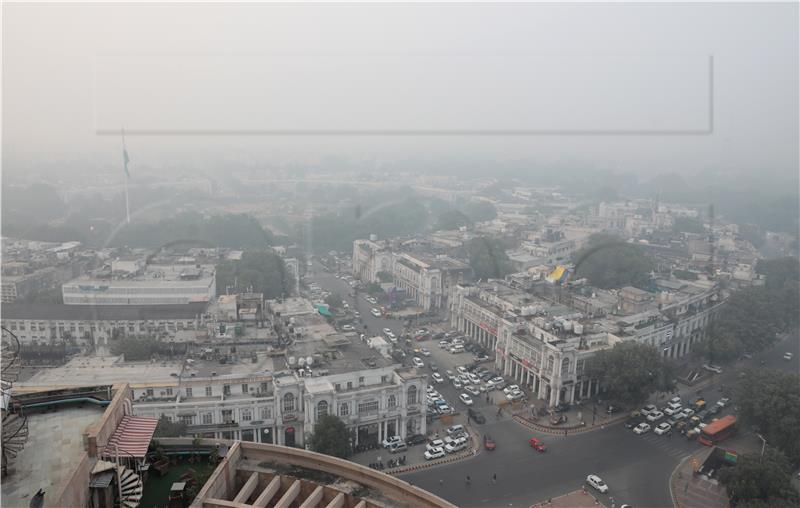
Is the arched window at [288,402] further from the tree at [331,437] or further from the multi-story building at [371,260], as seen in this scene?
the multi-story building at [371,260]

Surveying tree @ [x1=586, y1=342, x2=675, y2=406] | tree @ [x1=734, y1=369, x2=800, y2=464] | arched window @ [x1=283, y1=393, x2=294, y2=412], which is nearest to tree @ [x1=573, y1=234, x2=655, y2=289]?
tree @ [x1=586, y1=342, x2=675, y2=406]

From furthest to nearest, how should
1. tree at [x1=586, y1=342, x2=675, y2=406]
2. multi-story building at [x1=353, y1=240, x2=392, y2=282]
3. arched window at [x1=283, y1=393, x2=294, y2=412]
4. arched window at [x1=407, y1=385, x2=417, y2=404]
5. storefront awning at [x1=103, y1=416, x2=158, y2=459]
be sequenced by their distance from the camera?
multi-story building at [x1=353, y1=240, x2=392, y2=282] → tree at [x1=586, y1=342, x2=675, y2=406] → arched window at [x1=407, y1=385, x2=417, y2=404] → arched window at [x1=283, y1=393, x2=294, y2=412] → storefront awning at [x1=103, y1=416, x2=158, y2=459]

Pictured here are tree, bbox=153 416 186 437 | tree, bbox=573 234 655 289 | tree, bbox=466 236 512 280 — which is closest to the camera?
tree, bbox=153 416 186 437

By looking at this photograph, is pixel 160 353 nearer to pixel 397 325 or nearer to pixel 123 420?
pixel 397 325

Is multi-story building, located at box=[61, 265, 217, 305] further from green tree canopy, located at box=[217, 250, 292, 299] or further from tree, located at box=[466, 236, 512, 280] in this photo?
tree, located at box=[466, 236, 512, 280]

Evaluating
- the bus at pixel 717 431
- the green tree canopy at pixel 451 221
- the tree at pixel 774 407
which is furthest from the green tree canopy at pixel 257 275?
the green tree canopy at pixel 451 221

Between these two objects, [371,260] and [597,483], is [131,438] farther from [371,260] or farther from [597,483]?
[371,260]

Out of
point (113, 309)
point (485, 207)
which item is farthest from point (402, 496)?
point (485, 207)
